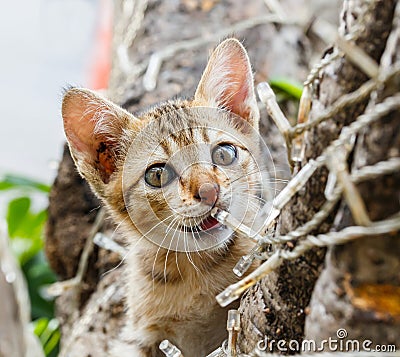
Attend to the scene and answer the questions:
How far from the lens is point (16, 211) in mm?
1904

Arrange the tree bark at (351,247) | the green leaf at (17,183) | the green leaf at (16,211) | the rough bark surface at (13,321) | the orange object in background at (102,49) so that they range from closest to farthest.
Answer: the tree bark at (351,247), the rough bark surface at (13,321), the green leaf at (17,183), the green leaf at (16,211), the orange object in background at (102,49)

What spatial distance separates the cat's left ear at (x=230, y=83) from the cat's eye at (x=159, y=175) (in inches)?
6.2

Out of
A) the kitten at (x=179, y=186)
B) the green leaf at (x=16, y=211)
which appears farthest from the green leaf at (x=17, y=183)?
the kitten at (x=179, y=186)

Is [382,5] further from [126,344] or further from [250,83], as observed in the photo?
[126,344]

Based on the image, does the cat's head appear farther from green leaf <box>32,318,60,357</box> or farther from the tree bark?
green leaf <box>32,318,60,357</box>

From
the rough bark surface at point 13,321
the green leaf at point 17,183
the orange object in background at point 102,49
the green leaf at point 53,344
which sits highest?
the orange object in background at point 102,49

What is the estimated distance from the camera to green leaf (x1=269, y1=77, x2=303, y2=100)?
1.38 meters

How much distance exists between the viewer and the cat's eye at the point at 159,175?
31.7 inches

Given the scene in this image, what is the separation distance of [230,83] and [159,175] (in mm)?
195

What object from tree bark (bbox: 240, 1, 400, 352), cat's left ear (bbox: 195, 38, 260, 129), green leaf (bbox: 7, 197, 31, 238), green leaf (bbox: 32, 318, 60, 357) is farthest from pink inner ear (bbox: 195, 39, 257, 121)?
green leaf (bbox: 7, 197, 31, 238)

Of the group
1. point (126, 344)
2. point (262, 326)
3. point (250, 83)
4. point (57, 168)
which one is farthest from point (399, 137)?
point (57, 168)

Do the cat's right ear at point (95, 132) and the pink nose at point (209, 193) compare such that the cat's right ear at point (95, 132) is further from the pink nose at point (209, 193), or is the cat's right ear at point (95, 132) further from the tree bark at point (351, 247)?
the tree bark at point (351, 247)

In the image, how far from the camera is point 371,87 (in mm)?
470

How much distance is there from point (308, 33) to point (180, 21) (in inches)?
13.6
